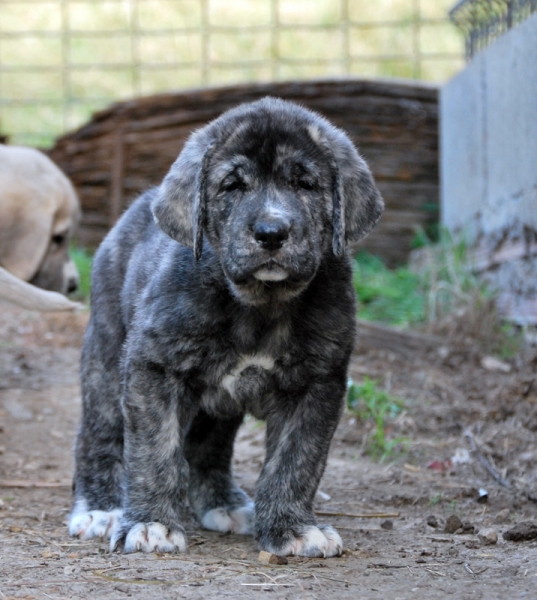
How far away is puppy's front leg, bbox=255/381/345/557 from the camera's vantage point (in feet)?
11.8

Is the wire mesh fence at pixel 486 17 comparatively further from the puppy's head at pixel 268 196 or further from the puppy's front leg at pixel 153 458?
the puppy's front leg at pixel 153 458

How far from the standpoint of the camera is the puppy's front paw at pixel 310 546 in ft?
11.6

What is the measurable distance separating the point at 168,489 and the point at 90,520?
0.57m

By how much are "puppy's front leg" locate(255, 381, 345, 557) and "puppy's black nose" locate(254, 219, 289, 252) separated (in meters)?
0.68

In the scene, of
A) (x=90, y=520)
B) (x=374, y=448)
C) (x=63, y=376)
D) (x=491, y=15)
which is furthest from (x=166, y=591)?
(x=491, y=15)

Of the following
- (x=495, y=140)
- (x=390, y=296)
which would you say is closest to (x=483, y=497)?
(x=495, y=140)

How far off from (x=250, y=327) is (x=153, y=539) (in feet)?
2.98

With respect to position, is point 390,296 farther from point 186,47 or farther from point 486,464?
point 186,47

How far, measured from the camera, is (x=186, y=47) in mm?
14867

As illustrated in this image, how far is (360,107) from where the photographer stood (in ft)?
33.8

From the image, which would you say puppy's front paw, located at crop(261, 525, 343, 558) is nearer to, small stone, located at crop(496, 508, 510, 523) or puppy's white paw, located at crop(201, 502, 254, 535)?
puppy's white paw, located at crop(201, 502, 254, 535)

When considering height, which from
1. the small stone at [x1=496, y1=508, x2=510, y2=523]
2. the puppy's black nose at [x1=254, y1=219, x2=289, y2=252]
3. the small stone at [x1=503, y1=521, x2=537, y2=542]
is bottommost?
the small stone at [x1=496, y1=508, x2=510, y2=523]

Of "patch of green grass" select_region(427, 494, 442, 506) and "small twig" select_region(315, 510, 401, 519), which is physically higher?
"small twig" select_region(315, 510, 401, 519)

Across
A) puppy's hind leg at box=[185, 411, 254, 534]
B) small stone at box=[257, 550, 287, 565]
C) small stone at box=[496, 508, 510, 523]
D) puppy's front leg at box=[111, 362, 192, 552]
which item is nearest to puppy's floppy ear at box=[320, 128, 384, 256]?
puppy's front leg at box=[111, 362, 192, 552]
